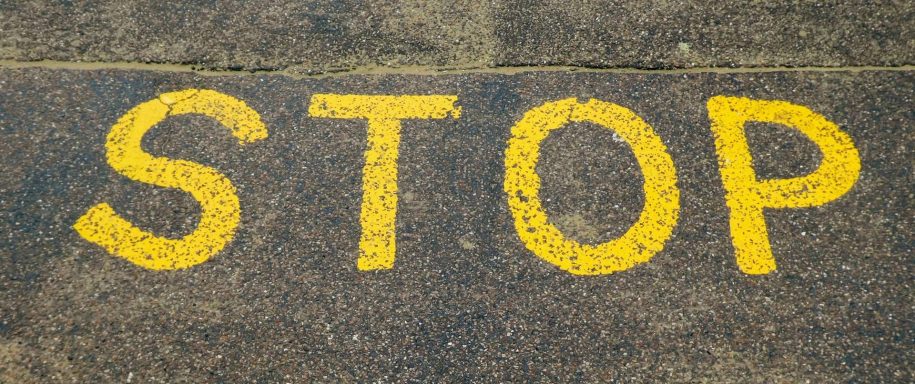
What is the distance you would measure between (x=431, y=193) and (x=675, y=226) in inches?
42.9

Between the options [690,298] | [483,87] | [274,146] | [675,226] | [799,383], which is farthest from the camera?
[483,87]

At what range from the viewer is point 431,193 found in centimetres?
309

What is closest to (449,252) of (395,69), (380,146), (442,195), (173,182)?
(442,195)

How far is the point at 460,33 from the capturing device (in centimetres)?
364

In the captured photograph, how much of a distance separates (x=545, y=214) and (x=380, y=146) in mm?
842

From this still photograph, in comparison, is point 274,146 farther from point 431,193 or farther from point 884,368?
point 884,368

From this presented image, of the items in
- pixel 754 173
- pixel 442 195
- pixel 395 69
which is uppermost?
pixel 754 173

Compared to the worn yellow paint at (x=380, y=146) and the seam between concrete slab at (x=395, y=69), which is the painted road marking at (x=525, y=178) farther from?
the seam between concrete slab at (x=395, y=69)

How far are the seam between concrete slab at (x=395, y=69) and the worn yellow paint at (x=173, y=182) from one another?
0.20 meters

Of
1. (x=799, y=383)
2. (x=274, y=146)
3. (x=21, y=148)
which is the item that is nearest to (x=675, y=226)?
(x=799, y=383)

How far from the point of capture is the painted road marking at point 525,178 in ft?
9.59

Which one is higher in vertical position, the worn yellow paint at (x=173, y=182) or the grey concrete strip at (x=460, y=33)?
the grey concrete strip at (x=460, y=33)

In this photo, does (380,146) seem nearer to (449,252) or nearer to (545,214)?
(449,252)

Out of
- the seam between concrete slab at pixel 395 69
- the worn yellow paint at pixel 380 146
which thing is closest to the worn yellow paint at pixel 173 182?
the seam between concrete slab at pixel 395 69
